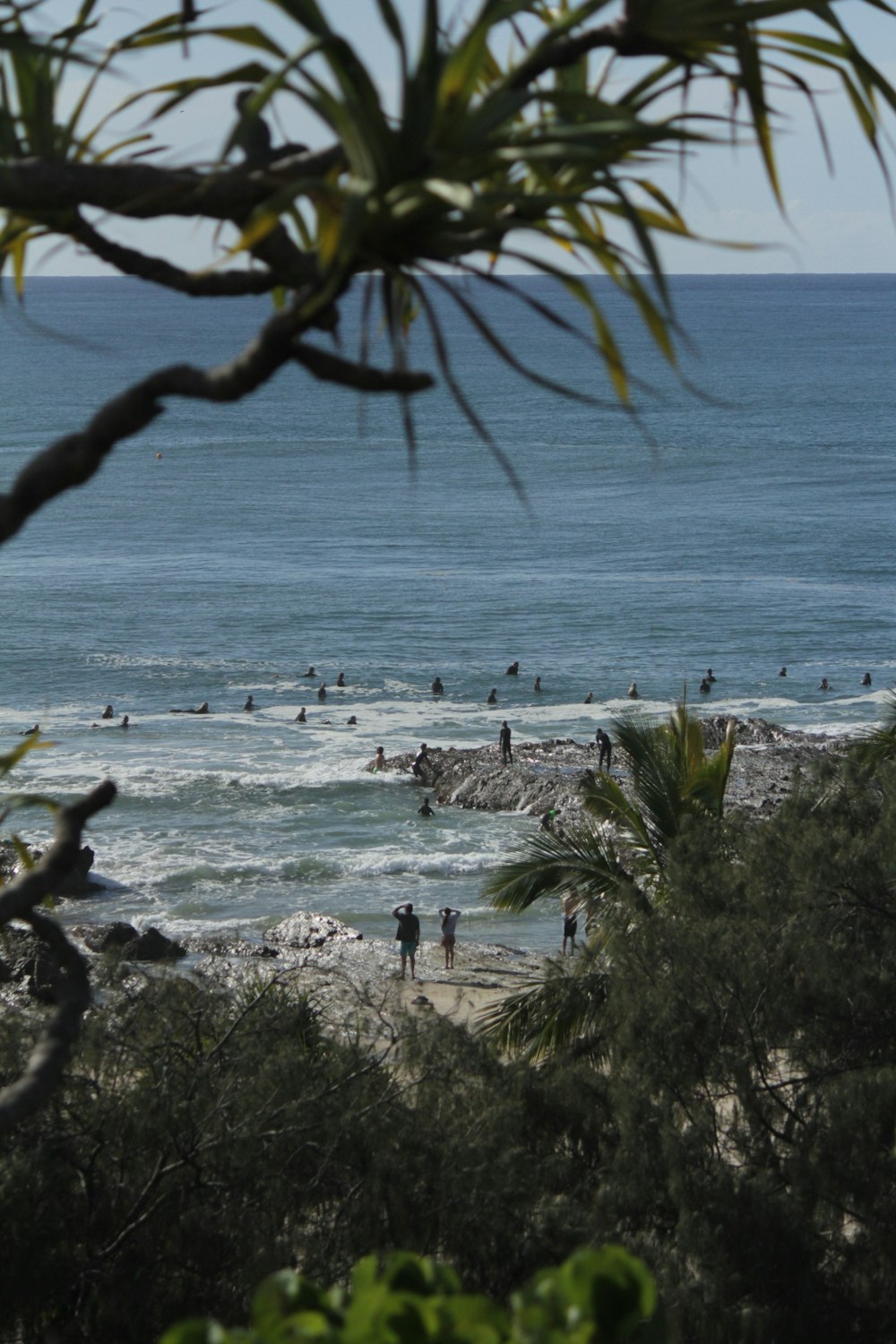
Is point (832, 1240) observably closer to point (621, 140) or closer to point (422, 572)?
point (621, 140)

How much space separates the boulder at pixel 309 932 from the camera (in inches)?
978

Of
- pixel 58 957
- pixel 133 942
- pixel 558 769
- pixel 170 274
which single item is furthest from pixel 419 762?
pixel 170 274

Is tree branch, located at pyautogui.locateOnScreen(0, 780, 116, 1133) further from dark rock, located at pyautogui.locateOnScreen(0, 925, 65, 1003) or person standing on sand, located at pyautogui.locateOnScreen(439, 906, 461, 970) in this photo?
person standing on sand, located at pyautogui.locateOnScreen(439, 906, 461, 970)

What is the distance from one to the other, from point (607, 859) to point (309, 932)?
43.6ft

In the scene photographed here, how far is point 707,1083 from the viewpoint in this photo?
33.2 ft

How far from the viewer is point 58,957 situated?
139 inches

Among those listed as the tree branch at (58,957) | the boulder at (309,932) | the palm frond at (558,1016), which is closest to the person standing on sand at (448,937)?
the boulder at (309,932)

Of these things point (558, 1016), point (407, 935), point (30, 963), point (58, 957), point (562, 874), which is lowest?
point (407, 935)

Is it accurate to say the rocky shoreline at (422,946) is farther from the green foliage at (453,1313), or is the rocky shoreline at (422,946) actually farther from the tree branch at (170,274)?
the green foliage at (453,1313)

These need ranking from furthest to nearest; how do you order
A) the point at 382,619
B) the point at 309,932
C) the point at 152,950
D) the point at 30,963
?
1. the point at 382,619
2. the point at 309,932
3. the point at 152,950
4. the point at 30,963

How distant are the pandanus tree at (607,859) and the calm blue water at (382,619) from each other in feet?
10.6

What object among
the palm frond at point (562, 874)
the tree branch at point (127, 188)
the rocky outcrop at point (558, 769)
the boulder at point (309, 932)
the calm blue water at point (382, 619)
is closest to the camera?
the tree branch at point (127, 188)

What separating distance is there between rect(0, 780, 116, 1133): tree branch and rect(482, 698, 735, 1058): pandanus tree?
8.39 m

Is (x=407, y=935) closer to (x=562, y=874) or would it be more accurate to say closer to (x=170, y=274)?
(x=562, y=874)
